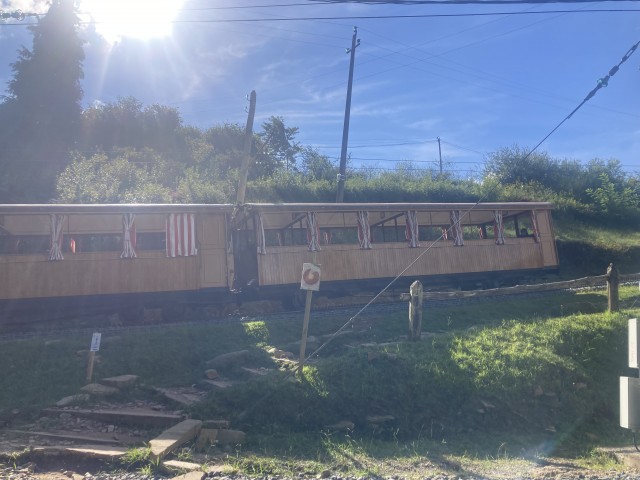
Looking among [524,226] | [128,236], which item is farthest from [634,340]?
[524,226]

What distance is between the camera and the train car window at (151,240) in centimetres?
1728

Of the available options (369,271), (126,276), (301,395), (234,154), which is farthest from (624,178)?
(301,395)

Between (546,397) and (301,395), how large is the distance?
3803 mm

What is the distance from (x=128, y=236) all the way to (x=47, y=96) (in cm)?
2379

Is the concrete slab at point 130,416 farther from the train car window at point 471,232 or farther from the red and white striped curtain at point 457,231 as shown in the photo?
the train car window at point 471,232

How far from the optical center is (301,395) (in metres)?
8.53

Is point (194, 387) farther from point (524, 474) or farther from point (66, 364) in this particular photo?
point (524, 474)

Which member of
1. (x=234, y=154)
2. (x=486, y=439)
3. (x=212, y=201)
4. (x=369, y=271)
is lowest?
(x=486, y=439)

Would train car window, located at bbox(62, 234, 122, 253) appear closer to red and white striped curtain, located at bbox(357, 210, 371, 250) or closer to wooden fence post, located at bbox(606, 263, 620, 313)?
red and white striped curtain, located at bbox(357, 210, 371, 250)

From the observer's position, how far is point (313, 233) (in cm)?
1856

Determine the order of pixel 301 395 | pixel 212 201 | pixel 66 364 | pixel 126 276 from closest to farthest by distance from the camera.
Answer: pixel 301 395 < pixel 66 364 < pixel 126 276 < pixel 212 201

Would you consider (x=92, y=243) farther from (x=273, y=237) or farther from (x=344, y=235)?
(x=344, y=235)

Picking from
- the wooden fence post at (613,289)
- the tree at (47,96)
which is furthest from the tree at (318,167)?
the wooden fence post at (613,289)

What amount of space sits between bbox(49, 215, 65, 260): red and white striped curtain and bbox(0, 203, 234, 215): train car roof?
0.24 m
